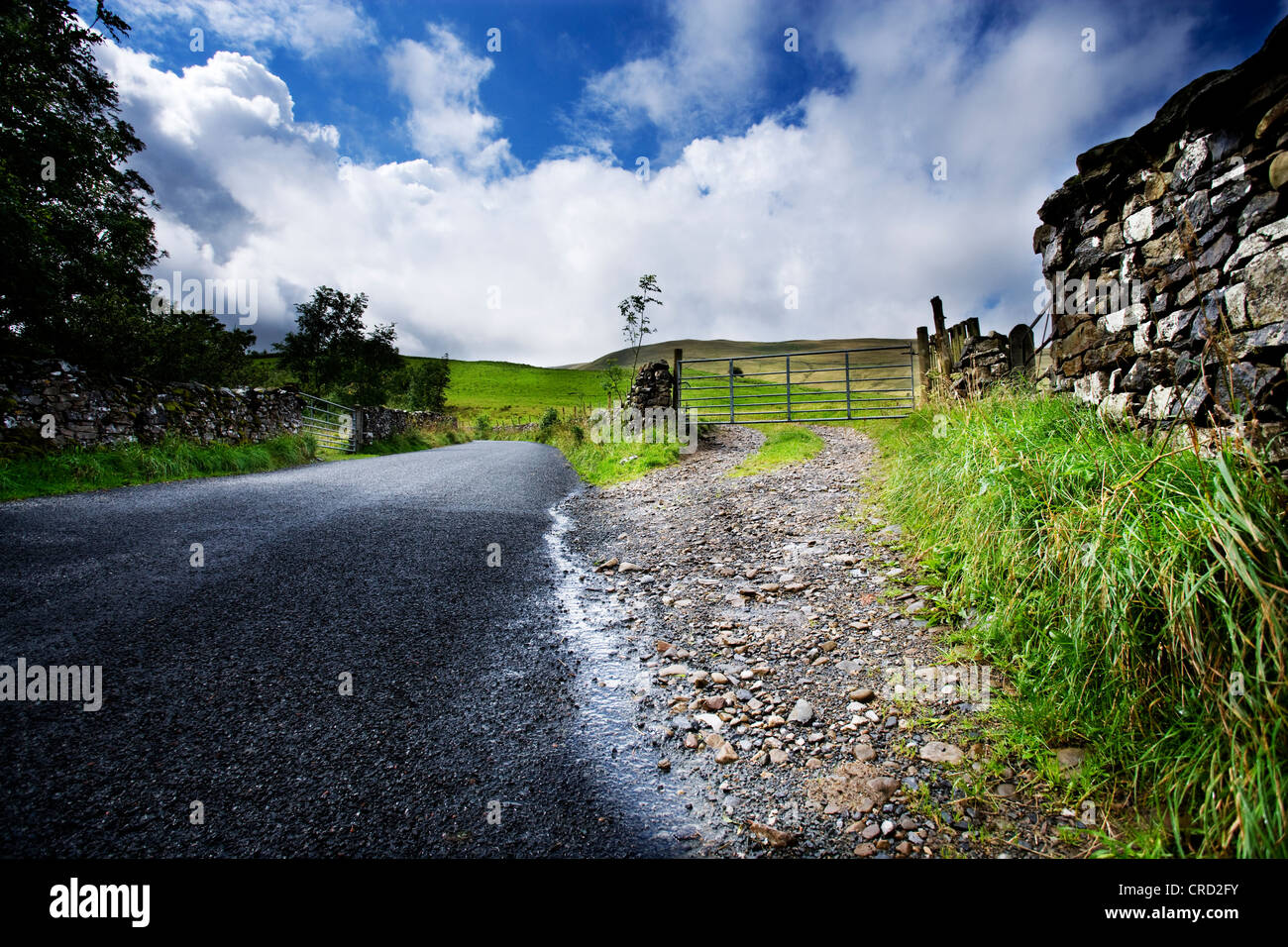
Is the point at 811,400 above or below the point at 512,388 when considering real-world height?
below

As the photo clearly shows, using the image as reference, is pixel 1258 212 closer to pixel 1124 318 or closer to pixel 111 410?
pixel 1124 318

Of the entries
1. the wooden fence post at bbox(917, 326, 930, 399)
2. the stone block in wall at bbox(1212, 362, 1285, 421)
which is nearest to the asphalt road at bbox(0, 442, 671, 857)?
the stone block in wall at bbox(1212, 362, 1285, 421)

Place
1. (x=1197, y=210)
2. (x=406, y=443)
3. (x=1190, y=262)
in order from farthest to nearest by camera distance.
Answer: (x=406, y=443)
(x=1197, y=210)
(x=1190, y=262)

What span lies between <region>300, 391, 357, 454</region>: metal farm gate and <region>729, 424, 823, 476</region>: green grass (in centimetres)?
1379

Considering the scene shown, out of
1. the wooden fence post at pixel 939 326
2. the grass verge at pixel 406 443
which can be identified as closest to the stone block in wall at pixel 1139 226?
the wooden fence post at pixel 939 326

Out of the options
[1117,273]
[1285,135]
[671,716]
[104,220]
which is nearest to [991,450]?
[1117,273]

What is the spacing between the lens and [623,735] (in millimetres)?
2777

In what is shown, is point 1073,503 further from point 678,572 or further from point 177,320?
point 177,320

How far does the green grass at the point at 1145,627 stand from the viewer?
72.0 inches

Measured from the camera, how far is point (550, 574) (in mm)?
5289

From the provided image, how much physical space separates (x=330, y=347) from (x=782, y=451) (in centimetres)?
3570

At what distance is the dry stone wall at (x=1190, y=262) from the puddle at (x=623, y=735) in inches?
133

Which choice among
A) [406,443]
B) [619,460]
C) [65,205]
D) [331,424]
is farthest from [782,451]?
[65,205]

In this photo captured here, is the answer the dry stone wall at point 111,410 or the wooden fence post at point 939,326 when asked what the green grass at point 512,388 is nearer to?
the dry stone wall at point 111,410
